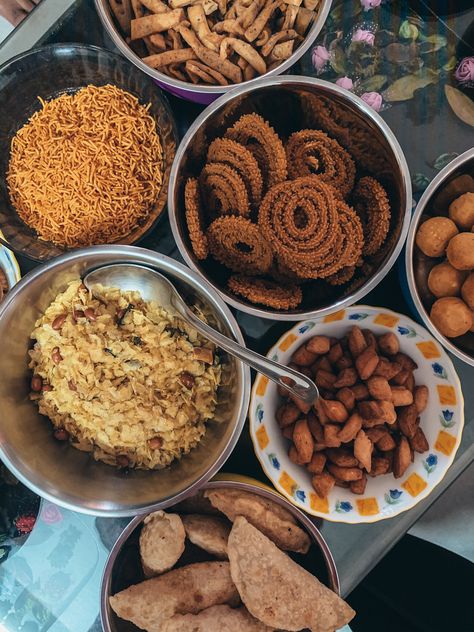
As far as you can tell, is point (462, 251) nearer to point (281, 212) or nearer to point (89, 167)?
point (281, 212)

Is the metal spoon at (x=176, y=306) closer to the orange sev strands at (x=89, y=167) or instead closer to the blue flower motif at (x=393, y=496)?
the orange sev strands at (x=89, y=167)

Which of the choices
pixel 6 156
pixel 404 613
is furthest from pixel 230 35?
pixel 404 613

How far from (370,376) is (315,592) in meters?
0.35

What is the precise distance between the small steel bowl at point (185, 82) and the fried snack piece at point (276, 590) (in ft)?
Answer: 2.24

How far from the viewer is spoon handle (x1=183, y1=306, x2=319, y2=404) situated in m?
0.86

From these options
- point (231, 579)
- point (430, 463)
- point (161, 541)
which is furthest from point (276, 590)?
point (430, 463)

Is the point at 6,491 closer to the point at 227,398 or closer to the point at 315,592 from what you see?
the point at 227,398

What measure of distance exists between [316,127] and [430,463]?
1.93 feet

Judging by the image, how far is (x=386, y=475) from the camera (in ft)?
3.45

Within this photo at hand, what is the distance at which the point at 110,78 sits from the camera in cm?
106

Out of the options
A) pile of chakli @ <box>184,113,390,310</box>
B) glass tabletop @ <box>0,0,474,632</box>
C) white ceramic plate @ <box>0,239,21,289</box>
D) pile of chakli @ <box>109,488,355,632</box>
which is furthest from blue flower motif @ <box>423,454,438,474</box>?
white ceramic plate @ <box>0,239,21,289</box>

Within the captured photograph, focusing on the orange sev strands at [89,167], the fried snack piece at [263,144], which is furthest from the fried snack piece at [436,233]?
the orange sev strands at [89,167]

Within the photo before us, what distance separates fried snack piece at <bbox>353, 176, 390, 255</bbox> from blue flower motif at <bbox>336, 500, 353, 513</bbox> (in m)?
0.42

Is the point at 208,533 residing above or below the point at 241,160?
below
